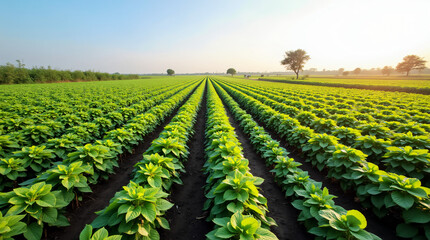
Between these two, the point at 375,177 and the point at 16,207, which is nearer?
the point at 16,207

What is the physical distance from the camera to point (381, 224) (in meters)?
3.48

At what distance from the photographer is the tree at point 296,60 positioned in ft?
257

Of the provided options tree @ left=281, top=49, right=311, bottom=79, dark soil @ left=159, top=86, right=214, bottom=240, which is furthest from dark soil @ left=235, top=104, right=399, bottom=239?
tree @ left=281, top=49, right=311, bottom=79

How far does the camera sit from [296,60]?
79250 millimetres

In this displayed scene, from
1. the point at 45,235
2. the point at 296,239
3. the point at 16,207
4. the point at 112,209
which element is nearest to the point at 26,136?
the point at 45,235

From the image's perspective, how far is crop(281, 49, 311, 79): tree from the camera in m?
78.3

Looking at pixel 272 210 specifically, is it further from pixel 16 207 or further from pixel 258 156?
pixel 16 207

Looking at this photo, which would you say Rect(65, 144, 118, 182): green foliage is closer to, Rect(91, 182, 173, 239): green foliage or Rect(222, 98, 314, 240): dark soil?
Rect(91, 182, 173, 239): green foliage

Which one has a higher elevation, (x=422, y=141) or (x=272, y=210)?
(x=422, y=141)

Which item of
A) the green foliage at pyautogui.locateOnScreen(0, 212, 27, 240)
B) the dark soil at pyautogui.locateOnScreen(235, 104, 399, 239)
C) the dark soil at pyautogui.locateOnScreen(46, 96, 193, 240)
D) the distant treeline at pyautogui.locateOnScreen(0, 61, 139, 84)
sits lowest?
the dark soil at pyautogui.locateOnScreen(235, 104, 399, 239)

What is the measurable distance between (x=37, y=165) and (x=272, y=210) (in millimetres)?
5866

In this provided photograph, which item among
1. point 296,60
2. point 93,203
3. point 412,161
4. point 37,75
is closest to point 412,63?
point 296,60

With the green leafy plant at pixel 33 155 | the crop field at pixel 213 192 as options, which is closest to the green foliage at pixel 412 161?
the crop field at pixel 213 192

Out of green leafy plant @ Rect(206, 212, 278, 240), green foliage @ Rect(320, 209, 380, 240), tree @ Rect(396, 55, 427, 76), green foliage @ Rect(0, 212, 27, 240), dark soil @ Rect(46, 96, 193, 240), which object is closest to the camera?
green foliage @ Rect(0, 212, 27, 240)
